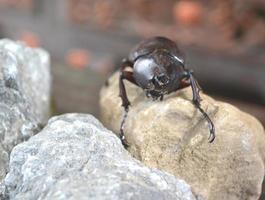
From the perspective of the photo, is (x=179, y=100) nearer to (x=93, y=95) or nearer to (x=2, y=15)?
(x=93, y=95)

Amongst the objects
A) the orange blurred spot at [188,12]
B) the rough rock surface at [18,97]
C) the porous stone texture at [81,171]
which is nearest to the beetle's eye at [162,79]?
the porous stone texture at [81,171]

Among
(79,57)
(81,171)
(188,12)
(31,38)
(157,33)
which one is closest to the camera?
(81,171)

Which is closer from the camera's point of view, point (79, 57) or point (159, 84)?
point (159, 84)

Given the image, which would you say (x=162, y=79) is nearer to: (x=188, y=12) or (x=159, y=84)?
(x=159, y=84)

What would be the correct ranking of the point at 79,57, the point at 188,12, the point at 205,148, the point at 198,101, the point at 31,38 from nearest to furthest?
1. the point at 205,148
2. the point at 198,101
3. the point at 188,12
4. the point at 79,57
5. the point at 31,38

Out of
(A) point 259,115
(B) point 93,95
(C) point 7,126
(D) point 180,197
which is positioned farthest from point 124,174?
(A) point 259,115

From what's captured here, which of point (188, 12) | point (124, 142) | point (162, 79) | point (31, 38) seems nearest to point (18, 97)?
point (124, 142)

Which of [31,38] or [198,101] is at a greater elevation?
[198,101]
